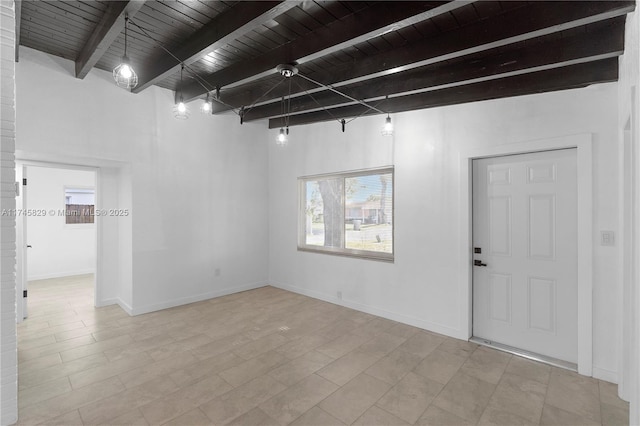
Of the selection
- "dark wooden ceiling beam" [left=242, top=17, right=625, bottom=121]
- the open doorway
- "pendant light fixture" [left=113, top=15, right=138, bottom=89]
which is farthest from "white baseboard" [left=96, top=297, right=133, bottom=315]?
"dark wooden ceiling beam" [left=242, top=17, right=625, bottom=121]

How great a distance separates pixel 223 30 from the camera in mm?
2521

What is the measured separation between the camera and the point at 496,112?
3299mm

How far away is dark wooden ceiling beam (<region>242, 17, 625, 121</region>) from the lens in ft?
7.47

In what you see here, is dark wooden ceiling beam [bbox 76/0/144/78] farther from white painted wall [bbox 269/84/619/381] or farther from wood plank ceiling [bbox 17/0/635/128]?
white painted wall [bbox 269/84/619/381]

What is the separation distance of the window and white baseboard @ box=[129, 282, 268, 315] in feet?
4.09

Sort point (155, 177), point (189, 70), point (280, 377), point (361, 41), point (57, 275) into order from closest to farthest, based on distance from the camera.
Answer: point (361, 41) → point (280, 377) → point (189, 70) → point (155, 177) → point (57, 275)

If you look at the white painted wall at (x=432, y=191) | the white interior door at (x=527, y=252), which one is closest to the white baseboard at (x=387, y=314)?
the white painted wall at (x=432, y=191)

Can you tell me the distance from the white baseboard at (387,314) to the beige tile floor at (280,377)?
11cm

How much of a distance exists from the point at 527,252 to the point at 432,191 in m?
1.20

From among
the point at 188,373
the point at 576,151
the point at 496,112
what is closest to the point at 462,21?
the point at 496,112

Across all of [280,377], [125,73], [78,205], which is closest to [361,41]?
[125,73]

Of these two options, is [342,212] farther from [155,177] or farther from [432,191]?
[155,177]

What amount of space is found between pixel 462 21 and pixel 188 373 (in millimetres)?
3843

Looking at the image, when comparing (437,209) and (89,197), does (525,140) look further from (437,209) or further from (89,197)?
(89,197)
